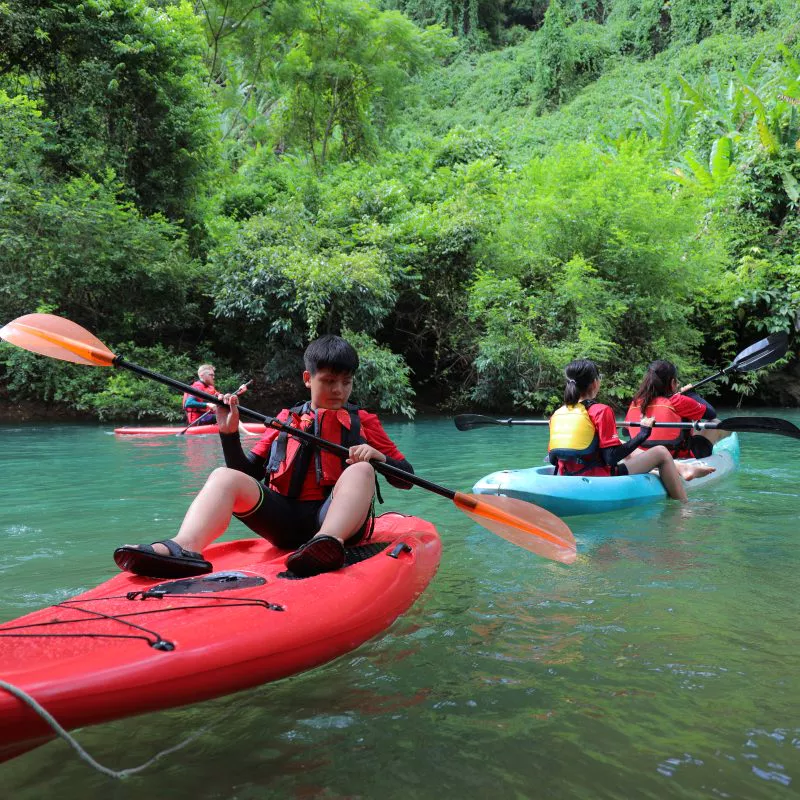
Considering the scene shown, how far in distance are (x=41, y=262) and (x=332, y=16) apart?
344 inches

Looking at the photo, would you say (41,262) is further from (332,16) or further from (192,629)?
(192,629)

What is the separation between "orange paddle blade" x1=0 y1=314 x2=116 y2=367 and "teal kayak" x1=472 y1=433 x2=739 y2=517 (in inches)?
93.1

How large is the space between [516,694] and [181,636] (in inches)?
35.2

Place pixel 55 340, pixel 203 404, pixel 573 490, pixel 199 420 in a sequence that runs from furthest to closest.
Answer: pixel 199 420 < pixel 203 404 < pixel 573 490 < pixel 55 340

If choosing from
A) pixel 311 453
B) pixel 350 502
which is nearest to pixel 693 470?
pixel 311 453

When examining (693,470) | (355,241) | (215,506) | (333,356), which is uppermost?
(355,241)

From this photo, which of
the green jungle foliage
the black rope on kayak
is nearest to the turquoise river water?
the black rope on kayak

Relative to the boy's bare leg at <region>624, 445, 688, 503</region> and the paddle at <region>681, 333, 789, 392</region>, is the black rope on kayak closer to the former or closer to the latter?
the boy's bare leg at <region>624, 445, 688, 503</region>

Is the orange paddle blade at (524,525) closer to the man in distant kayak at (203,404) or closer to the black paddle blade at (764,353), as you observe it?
the black paddle blade at (764,353)

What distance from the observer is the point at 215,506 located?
8.18ft

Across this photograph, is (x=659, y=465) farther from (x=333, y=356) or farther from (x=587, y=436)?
(x=333, y=356)

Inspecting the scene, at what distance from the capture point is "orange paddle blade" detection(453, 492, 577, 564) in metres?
3.02

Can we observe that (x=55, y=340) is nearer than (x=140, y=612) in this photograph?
No

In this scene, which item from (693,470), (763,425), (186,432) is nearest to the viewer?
(763,425)
